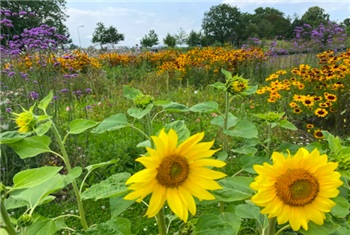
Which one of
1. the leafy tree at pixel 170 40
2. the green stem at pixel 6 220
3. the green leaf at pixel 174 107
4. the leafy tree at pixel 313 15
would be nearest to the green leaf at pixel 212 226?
the green leaf at pixel 174 107

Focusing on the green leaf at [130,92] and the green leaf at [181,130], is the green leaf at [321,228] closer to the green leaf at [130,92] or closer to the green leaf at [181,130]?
the green leaf at [181,130]

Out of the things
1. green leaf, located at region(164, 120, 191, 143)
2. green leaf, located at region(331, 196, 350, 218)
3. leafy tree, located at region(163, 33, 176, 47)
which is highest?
green leaf, located at region(164, 120, 191, 143)

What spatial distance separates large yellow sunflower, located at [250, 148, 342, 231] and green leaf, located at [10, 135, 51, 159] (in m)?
0.47

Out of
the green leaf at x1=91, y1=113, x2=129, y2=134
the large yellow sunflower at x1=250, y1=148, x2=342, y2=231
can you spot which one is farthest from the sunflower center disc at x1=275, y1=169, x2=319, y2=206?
the green leaf at x1=91, y1=113, x2=129, y2=134

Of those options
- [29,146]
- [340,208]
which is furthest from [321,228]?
[29,146]

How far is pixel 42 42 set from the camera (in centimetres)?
301

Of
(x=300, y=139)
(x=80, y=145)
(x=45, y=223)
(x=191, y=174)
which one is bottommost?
(x=300, y=139)

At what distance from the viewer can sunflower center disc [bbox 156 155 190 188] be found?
678 mm

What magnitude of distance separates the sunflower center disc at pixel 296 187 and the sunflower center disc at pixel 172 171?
0.19 m

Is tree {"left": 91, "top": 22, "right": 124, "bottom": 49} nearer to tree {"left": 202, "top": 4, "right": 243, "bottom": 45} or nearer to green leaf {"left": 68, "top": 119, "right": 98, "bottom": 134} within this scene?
tree {"left": 202, "top": 4, "right": 243, "bottom": 45}

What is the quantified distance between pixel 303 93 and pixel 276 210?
157 inches

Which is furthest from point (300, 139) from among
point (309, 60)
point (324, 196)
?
→ point (309, 60)

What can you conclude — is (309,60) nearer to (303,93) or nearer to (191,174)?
(303,93)

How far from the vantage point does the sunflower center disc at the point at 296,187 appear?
730mm
